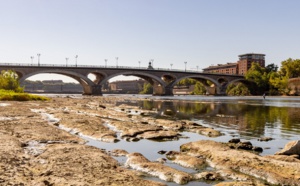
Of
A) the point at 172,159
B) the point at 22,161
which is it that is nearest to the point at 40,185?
the point at 22,161

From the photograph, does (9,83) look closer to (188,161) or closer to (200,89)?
(188,161)

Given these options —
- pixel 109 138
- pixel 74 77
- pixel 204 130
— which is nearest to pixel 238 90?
pixel 74 77

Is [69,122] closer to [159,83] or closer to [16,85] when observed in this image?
[16,85]

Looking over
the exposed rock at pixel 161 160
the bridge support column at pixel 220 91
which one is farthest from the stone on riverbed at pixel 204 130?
the bridge support column at pixel 220 91

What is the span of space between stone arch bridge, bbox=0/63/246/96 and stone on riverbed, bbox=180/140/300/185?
90574 millimetres

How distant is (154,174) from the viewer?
343 inches

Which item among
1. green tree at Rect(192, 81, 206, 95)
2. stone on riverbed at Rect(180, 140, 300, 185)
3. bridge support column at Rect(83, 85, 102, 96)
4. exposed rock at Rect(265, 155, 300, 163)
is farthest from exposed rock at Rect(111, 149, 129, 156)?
green tree at Rect(192, 81, 206, 95)

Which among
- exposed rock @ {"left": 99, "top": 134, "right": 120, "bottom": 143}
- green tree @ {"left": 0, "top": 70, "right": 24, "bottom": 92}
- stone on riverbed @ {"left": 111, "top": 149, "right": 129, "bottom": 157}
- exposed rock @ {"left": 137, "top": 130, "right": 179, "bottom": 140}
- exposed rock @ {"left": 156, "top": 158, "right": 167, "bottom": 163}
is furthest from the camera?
green tree @ {"left": 0, "top": 70, "right": 24, "bottom": 92}

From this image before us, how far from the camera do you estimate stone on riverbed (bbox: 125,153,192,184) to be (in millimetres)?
8273

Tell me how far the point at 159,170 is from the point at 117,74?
349ft

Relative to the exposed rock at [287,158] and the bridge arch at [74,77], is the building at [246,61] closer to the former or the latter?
the bridge arch at [74,77]

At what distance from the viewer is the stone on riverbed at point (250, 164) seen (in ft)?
27.7

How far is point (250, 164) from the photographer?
9.55m

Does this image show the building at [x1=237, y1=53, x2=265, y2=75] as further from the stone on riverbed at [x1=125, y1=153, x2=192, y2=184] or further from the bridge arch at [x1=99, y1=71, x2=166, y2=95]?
the stone on riverbed at [x1=125, y1=153, x2=192, y2=184]
